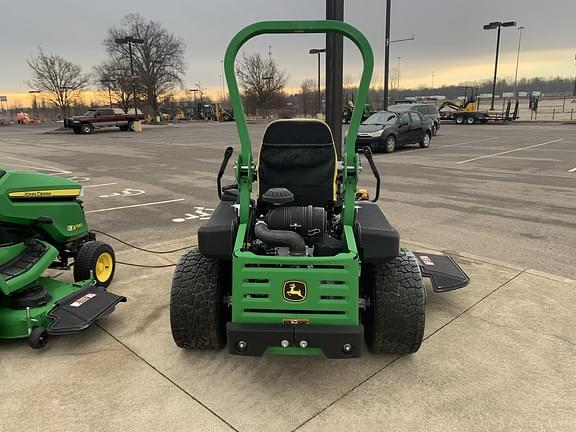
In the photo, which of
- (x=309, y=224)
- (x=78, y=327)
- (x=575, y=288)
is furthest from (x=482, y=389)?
(x=78, y=327)

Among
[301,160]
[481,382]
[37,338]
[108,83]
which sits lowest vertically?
[481,382]

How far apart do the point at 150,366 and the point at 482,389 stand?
2.12 metres

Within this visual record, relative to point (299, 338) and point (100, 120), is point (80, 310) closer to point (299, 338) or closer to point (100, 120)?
point (299, 338)

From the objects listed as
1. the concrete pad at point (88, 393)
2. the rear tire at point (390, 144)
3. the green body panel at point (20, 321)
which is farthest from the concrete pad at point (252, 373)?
the rear tire at point (390, 144)

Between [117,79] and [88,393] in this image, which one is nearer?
[88,393]

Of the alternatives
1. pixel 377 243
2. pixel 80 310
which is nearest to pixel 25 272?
pixel 80 310

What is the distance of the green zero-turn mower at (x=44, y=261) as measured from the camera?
3.16 m

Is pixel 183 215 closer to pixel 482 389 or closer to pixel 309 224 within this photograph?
pixel 309 224

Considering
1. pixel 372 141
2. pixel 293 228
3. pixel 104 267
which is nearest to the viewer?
pixel 293 228

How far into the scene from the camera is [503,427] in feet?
7.95

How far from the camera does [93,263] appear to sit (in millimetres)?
4070

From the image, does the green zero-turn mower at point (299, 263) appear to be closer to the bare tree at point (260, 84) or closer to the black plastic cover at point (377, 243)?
the black plastic cover at point (377, 243)

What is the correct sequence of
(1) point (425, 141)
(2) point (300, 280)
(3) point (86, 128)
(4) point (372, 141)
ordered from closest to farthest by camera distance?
(2) point (300, 280) < (4) point (372, 141) < (1) point (425, 141) < (3) point (86, 128)

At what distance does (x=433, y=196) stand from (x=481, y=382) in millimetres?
6085
